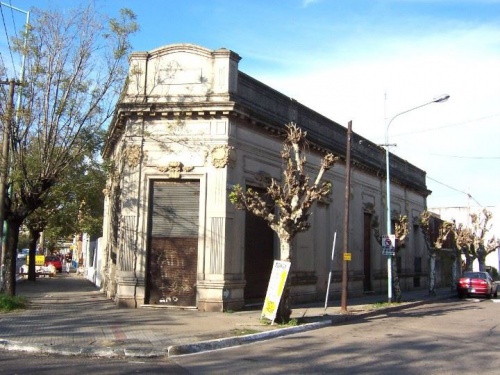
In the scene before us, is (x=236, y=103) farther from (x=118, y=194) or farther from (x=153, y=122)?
Answer: (x=118, y=194)

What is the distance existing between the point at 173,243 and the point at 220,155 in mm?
3261

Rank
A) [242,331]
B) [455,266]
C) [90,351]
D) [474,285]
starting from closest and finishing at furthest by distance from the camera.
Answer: [90,351] → [242,331] → [474,285] → [455,266]

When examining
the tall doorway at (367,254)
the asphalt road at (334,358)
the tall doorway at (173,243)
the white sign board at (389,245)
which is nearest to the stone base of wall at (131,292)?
the tall doorway at (173,243)

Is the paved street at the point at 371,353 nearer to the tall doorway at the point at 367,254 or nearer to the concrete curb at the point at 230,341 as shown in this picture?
the concrete curb at the point at 230,341

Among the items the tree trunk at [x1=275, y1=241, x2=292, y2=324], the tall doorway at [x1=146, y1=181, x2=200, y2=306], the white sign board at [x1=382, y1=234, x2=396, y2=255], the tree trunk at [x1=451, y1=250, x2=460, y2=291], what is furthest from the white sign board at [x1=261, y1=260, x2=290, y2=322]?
the tree trunk at [x1=451, y1=250, x2=460, y2=291]

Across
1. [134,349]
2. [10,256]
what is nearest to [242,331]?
[134,349]

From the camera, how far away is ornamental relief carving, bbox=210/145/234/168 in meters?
17.2

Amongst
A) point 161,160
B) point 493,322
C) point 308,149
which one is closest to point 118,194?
point 161,160

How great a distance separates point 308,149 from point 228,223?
600cm

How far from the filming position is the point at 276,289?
14367 millimetres

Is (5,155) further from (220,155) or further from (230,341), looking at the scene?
(230,341)

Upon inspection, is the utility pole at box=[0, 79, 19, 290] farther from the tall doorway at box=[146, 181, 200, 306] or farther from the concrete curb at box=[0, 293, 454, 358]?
the concrete curb at box=[0, 293, 454, 358]

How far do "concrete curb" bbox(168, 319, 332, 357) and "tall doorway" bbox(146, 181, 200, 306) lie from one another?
4254 millimetres

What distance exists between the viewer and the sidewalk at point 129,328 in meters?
10.4
